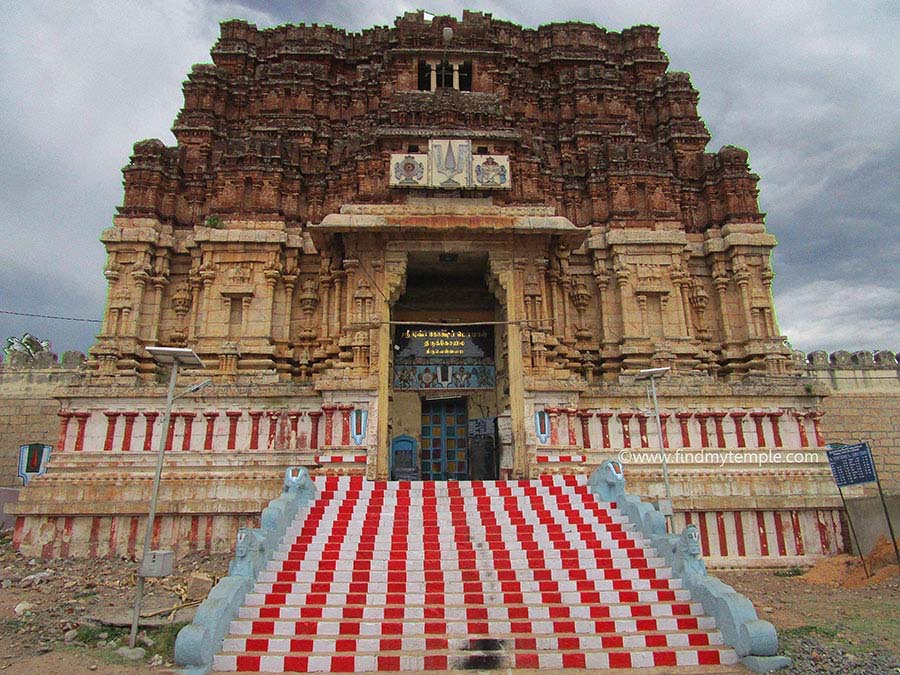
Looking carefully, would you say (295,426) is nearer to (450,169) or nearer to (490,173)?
(450,169)

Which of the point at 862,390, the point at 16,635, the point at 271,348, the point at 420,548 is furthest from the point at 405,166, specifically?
the point at 862,390

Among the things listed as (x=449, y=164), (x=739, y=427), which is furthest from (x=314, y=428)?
(x=739, y=427)

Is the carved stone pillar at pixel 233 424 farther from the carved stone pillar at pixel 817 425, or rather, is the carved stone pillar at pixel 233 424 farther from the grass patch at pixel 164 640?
the carved stone pillar at pixel 817 425

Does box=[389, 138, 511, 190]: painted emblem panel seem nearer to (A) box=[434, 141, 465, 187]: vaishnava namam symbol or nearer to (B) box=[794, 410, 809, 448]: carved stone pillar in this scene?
(A) box=[434, 141, 465, 187]: vaishnava namam symbol

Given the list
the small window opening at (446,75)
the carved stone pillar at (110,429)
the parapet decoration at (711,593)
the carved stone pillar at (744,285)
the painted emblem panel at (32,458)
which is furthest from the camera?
the small window opening at (446,75)

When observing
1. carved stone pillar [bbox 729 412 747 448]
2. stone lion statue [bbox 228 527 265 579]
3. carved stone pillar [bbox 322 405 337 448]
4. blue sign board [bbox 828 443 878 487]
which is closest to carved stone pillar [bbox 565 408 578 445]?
carved stone pillar [bbox 729 412 747 448]

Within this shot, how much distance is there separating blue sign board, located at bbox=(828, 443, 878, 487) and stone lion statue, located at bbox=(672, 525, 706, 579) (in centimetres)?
589

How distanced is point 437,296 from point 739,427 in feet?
31.2

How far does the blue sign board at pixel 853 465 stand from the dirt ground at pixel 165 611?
5.49 ft

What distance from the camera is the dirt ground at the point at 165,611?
7703 mm

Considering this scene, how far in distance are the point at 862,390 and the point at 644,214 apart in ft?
35.9

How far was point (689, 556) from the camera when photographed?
29.7ft

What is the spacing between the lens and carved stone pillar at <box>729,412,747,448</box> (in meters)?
14.8

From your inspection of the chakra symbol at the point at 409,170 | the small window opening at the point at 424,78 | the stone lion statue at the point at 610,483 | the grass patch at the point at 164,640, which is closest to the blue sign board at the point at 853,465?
the stone lion statue at the point at 610,483
